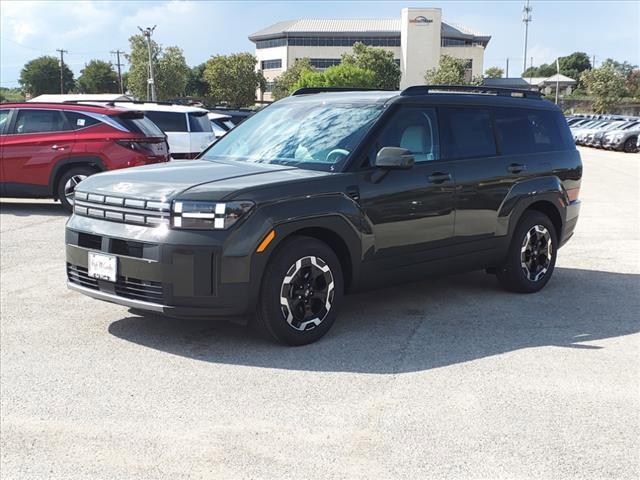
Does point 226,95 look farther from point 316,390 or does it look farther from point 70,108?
point 316,390

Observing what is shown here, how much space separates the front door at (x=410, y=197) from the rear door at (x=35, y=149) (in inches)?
294

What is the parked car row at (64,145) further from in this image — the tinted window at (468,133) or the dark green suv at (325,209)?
the tinted window at (468,133)

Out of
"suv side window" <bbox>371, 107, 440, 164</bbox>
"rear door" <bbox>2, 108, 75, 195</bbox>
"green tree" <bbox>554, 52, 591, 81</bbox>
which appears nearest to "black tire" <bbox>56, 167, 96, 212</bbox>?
"rear door" <bbox>2, 108, 75, 195</bbox>

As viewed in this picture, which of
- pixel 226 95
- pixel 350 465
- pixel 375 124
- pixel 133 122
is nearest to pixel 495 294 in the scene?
pixel 375 124

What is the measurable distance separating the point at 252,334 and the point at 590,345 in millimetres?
2508

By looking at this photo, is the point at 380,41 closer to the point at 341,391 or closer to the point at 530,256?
the point at 530,256

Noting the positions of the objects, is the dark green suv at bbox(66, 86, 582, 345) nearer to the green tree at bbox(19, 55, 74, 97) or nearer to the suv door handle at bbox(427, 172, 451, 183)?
the suv door handle at bbox(427, 172, 451, 183)

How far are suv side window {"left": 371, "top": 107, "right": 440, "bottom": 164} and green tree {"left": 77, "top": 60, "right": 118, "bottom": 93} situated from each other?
113m

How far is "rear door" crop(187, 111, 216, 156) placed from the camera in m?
15.2

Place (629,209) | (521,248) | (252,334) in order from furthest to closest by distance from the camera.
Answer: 1. (629,209)
2. (521,248)
3. (252,334)

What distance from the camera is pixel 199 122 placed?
50.6 ft

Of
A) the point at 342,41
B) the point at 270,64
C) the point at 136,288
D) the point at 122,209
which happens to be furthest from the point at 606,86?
the point at 136,288

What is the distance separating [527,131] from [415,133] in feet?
5.28

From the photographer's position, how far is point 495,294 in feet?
22.5
